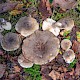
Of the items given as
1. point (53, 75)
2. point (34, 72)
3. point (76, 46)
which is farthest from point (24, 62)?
point (76, 46)

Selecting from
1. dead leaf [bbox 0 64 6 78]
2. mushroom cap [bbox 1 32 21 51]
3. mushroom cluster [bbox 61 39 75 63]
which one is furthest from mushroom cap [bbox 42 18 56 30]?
dead leaf [bbox 0 64 6 78]

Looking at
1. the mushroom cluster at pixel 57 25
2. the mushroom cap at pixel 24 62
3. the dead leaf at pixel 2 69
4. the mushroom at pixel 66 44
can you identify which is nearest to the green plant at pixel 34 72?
the mushroom cap at pixel 24 62

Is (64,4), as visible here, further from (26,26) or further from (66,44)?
(26,26)

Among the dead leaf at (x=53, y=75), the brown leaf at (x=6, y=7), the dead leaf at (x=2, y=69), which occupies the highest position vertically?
the brown leaf at (x=6, y=7)

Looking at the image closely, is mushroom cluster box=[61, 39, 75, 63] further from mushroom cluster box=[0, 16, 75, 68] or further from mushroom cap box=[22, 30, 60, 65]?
mushroom cap box=[22, 30, 60, 65]

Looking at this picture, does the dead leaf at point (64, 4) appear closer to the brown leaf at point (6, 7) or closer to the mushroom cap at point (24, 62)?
the brown leaf at point (6, 7)
